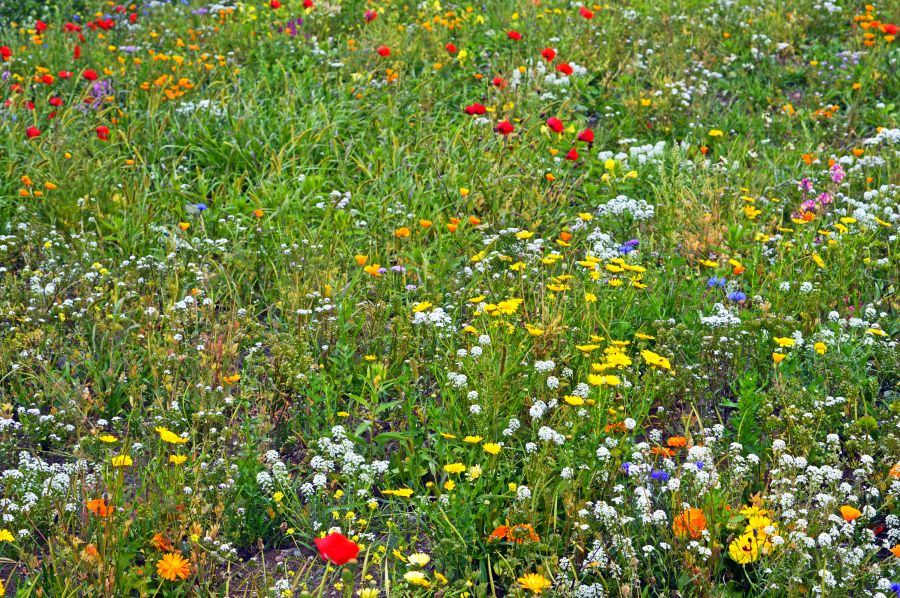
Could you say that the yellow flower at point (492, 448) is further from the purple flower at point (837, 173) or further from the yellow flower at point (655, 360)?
the purple flower at point (837, 173)

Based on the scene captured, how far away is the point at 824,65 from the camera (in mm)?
7508

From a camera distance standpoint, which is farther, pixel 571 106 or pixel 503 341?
pixel 571 106

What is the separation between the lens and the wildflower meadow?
3.01 meters

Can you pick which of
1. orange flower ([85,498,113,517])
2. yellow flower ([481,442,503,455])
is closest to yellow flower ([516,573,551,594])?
yellow flower ([481,442,503,455])

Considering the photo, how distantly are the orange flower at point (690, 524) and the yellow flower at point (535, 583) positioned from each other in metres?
0.47

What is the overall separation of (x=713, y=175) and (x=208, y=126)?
3378 mm

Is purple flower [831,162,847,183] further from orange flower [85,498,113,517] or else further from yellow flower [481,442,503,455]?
orange flower [85,498,113,517]

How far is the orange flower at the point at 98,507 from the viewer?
2.93 meters

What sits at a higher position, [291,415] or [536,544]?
[536,544]

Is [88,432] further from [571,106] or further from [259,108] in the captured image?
[571,106]

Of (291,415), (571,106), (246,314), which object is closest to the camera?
(291,415)

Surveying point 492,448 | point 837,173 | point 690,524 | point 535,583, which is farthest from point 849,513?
point 837,173

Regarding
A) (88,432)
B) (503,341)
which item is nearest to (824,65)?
(503,341)

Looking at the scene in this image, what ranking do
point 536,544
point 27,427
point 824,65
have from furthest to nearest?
point 824,65, point 27,427, point 536,544
